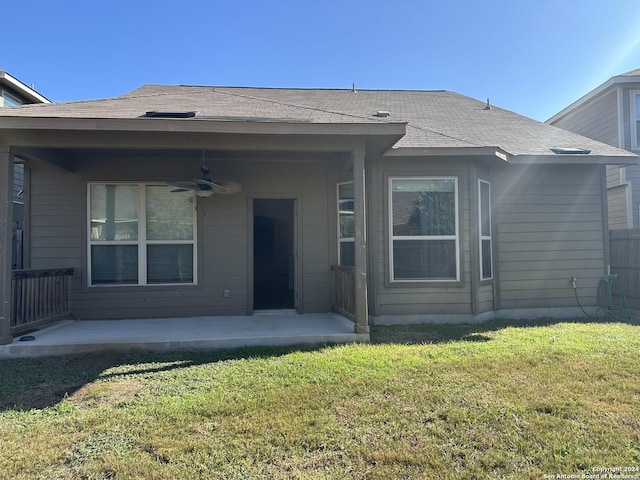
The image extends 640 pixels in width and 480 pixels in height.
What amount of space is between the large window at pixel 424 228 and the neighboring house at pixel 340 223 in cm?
2

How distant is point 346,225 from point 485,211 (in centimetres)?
234

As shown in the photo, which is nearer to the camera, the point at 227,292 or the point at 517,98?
the point at 227,292

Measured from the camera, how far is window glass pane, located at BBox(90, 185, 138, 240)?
6043mm

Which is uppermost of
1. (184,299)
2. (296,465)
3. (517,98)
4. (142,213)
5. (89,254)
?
(517,98)

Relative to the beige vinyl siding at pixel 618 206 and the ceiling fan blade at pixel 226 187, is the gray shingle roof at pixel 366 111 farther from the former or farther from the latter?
the beige vinyl siding at pixel 618 206

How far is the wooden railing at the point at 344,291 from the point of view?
5191 mm

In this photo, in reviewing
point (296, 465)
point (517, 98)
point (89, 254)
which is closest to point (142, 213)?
point (89, 254)

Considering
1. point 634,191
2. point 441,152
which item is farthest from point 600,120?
point 441,152

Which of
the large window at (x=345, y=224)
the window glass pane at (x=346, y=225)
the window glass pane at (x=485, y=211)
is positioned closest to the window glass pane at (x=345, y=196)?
the large window at (x=345, y=224)

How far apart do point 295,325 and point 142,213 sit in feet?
10.2

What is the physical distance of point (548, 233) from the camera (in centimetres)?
646

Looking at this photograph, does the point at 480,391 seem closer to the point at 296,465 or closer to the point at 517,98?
the point at 296,465

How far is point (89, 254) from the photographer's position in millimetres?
5977

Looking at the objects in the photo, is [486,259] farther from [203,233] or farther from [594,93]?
[594,93]
